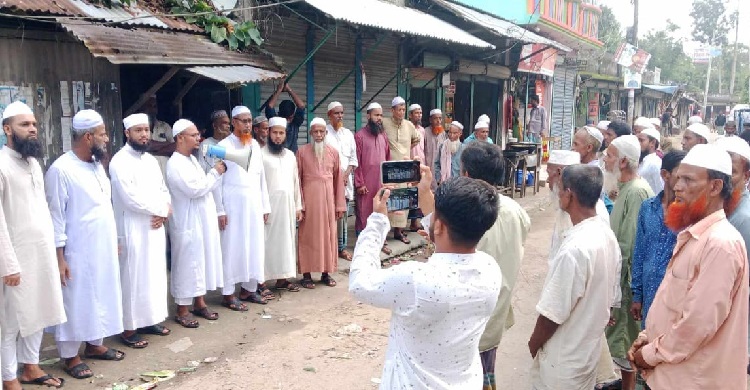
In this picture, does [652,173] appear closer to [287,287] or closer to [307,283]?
[307,283]

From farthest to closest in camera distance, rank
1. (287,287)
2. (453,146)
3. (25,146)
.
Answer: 1. (453,146)
2. (287,287)
3. (25,146)

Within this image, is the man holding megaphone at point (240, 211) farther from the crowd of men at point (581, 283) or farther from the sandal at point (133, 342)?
the crowd of men at point (581, 283)

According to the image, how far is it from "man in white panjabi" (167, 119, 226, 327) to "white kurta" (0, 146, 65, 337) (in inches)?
48.3

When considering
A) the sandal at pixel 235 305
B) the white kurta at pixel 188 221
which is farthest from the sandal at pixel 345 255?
the white kurta at pixel 188 221

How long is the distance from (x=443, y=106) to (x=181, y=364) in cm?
866

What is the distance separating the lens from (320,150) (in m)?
6.42

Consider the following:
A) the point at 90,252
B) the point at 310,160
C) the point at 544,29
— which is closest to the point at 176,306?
the point at 90,252

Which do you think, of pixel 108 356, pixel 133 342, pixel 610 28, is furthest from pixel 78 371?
pixel 610 28

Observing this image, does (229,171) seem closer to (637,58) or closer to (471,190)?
(471,190)

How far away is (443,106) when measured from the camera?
1209 cm

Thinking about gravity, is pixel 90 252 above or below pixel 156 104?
below

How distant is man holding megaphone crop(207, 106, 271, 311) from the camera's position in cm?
561

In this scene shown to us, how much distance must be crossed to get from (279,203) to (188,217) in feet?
3.65

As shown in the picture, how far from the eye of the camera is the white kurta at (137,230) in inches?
179
